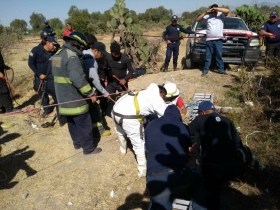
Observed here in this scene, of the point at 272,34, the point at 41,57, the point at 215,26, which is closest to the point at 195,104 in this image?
the point at 215,26

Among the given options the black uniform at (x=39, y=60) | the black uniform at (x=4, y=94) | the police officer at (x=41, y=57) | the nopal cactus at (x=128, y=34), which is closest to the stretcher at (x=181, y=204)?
the police officer at (x=41, y=57)

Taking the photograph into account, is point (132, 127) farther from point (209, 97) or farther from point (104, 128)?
point (209, 97)

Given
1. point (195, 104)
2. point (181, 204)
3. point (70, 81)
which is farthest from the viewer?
point (195, 104)

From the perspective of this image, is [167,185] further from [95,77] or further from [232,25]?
[232,25]

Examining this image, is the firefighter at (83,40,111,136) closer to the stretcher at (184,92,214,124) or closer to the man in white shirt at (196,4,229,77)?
the stretcher at (184,92,214,124)

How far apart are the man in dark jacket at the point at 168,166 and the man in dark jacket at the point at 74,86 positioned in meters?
1.44

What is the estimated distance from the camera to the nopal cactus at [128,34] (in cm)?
919

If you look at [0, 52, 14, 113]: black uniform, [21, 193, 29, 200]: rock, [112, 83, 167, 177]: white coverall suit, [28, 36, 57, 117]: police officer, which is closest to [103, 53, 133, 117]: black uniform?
[28, 36, 57, 117]: police officer

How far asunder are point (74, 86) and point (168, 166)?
78.1 inches

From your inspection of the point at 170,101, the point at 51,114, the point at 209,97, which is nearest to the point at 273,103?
the point at 209,97

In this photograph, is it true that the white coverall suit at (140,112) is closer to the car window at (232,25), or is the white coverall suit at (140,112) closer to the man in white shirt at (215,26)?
the man in white shirt at (215,26)

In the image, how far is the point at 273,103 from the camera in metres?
4.85

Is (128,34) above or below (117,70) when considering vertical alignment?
above

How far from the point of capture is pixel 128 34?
31.2ft
